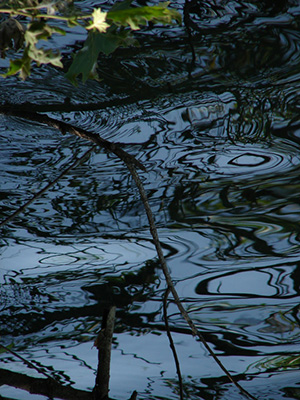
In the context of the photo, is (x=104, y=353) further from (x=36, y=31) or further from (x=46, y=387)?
(x=36, y=31)

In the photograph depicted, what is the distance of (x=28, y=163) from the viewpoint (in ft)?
2.94

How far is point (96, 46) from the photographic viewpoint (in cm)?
51

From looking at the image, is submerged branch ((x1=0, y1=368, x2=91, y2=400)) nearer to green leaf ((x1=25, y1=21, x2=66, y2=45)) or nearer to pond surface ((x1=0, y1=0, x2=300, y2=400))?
pond surface ((x1=0, y1=0, x2=300, y2=400))

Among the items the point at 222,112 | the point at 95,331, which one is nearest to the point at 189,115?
the point at 222,112

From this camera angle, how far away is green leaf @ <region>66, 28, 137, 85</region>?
49 cm

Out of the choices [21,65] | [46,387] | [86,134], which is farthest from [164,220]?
[21,65]

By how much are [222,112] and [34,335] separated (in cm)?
61

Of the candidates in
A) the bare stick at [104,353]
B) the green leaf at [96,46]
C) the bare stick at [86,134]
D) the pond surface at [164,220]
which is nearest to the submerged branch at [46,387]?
the bare stick at [104,353]

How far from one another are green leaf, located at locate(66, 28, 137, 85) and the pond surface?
0.95 feet

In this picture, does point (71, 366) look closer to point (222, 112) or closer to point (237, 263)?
point (237, 263)

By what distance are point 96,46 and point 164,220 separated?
0.49 metres

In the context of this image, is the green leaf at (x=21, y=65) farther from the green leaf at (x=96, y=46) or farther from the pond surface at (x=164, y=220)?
the pond surface at (x=164, y=220)

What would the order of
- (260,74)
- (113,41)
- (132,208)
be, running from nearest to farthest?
(113,41), (260,74), (132,208)

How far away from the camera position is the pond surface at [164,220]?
2.73 feet
